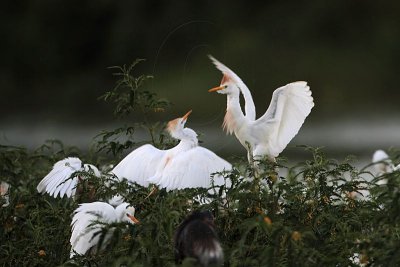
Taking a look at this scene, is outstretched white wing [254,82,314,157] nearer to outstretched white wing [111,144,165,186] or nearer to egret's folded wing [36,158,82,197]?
outstretched white wing [111,144,165,186]

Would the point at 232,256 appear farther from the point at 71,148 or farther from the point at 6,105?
the point at 6,105

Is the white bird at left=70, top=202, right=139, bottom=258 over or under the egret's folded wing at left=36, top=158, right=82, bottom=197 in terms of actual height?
under

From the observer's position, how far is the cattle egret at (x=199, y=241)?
9.00 feet

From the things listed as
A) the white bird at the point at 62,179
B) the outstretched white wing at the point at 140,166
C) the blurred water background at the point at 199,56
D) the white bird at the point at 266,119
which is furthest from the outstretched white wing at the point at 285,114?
the blurred water background at the point at 199,56

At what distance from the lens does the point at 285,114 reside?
470cm

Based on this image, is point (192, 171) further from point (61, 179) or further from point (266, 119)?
point (266, 119)

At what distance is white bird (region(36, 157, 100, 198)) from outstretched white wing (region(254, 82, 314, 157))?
0.96 metres

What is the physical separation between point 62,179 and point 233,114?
3.29 ft

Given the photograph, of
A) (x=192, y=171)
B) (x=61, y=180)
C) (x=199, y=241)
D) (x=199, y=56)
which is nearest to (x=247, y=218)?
(x=199, y=241)

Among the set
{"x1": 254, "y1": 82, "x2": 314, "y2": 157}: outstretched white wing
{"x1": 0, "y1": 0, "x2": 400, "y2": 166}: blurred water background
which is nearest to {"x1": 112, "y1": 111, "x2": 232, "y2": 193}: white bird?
{"x1": 254, "y1": 82, "x2": 314, "y2": 157}: outstretched white wing

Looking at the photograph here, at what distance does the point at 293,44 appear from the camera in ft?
47.6

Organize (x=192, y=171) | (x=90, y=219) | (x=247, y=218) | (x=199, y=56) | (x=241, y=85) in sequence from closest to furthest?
(x=247, y=218) → (x=90, y=219) → (x=192, y=171) → (x=241, y=85) → (x=199, y=56)

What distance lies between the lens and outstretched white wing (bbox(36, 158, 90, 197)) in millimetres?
3939

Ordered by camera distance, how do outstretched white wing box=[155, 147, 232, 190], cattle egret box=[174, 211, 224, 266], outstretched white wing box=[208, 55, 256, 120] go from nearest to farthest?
cattle egret box=[174, 211, 224, 266], outstretched white wing box=[155, 147, 232, 190], outstretched white wing box=[208, 55, 256, 120]
